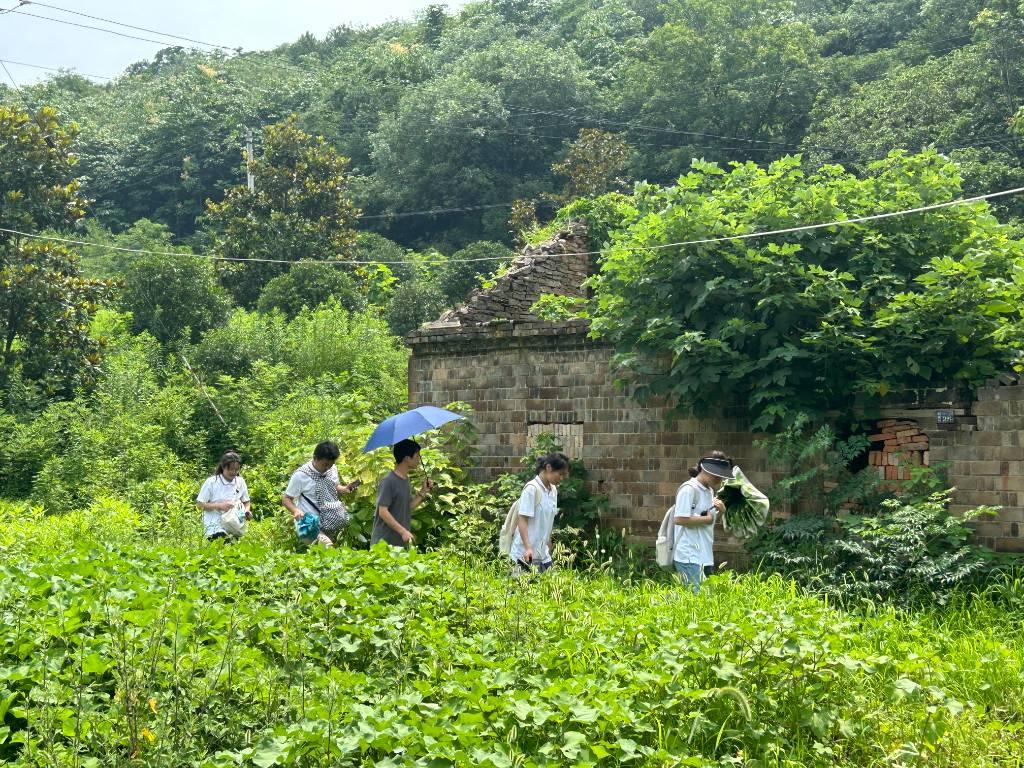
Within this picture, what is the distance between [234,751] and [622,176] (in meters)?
34.0

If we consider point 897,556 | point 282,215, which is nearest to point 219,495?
point 897,556

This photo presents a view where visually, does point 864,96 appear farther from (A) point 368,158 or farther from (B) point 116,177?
(B) point 116,177

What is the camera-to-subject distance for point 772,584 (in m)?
8.60

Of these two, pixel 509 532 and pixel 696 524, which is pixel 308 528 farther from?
pixel 696 524

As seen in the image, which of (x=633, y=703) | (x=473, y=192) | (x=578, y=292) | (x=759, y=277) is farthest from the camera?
(x=473, y=192)

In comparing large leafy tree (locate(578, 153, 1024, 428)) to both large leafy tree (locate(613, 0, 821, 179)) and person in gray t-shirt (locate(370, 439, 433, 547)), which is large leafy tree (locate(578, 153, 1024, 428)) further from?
large leafy tree (locate(613, 0, 821, 179))

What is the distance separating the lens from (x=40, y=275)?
22156 millimetres

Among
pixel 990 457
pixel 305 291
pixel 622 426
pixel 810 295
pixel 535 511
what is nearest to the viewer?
pixel 535 511

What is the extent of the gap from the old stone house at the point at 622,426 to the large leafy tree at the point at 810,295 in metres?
0.37

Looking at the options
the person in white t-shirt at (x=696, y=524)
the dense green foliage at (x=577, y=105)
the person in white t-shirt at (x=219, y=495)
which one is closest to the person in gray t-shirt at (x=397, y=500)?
the person in white t-shirt at (x=696, y=524)

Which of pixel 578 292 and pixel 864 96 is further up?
pixel 864 96

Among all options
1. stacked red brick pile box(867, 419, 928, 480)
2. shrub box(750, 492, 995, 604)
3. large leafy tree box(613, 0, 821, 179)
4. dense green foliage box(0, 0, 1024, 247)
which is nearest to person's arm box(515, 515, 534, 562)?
shrub box(750, 492, 995, 604)

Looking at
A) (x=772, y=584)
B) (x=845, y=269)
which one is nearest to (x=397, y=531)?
(x=772, y=584)

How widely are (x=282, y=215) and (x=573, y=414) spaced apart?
67.3ft
